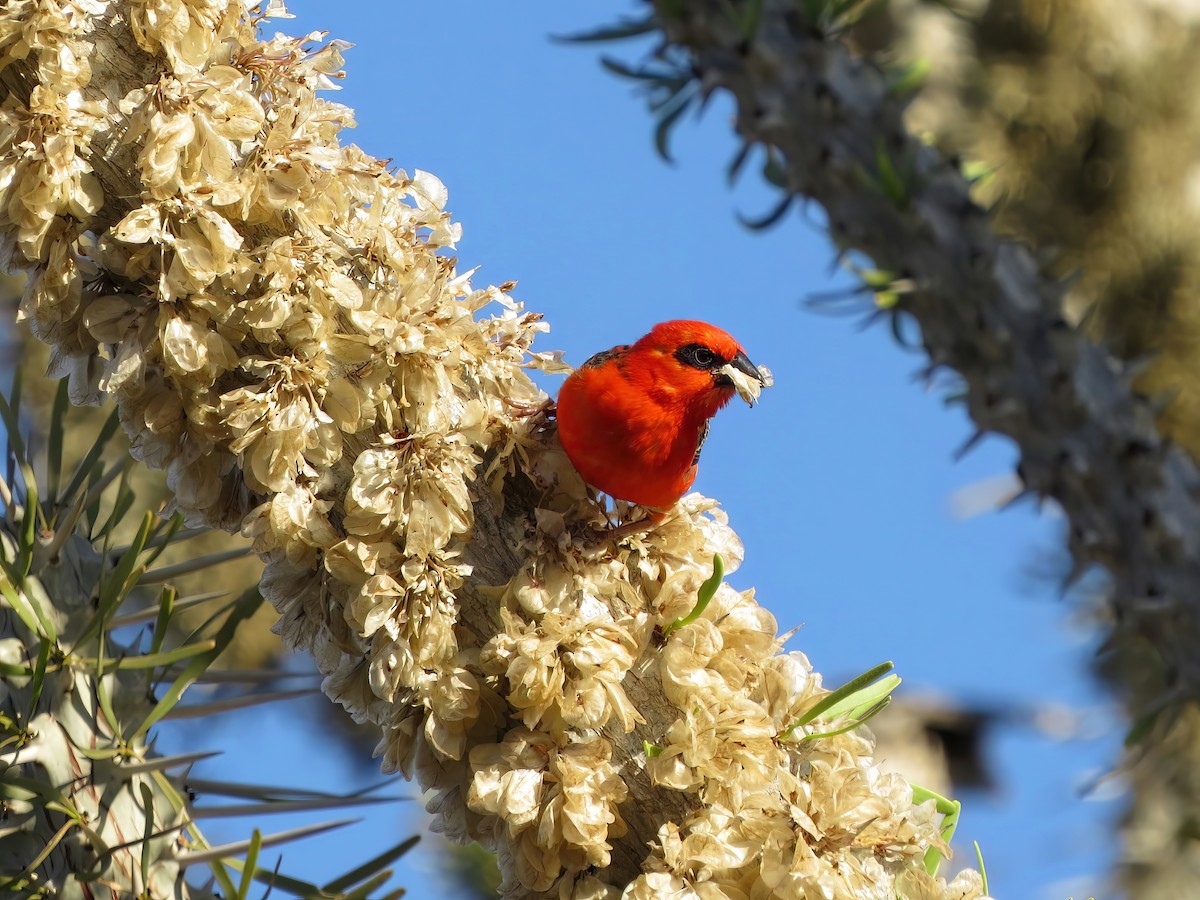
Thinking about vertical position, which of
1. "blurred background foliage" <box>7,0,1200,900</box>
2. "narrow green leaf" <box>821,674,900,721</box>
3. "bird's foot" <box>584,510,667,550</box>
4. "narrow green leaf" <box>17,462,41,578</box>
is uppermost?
"blurred background foliage" <box>7,0,1200,900</box>

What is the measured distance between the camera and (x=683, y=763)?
77.9 inches

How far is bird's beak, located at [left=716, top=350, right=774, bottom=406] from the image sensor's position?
256cm

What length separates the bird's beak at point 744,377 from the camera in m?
2.56

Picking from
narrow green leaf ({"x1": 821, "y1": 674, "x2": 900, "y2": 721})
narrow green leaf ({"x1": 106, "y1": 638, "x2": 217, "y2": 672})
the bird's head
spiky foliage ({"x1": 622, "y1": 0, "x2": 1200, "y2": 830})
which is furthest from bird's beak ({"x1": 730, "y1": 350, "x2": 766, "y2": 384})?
narrow green leaf ({"x1": 106, "y1": 638, "x2": 217, "y2": 672})

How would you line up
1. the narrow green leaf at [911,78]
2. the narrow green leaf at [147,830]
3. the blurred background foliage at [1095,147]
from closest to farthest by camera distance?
1. the narrow green leaf at [911,78]
2. the narrow green leaf at [147,830]
3. the blurred background foliage at [1095,147]

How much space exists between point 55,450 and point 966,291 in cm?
189

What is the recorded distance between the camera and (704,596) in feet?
6.67

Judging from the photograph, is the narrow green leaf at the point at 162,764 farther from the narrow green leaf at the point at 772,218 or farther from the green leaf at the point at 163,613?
the narrow green leaf at the point at 772,218

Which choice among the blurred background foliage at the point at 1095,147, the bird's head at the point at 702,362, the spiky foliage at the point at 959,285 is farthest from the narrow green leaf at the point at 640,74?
the blurred background foliage at the point at 1095,147

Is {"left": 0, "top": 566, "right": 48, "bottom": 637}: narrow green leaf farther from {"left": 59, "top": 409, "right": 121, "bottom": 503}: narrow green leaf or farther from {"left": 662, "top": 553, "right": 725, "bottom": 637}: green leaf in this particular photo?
{"left": 662, "top": 553, "right": 725, "bottom": 637}: green leaf

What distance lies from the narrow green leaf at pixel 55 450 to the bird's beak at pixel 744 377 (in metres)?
1.43

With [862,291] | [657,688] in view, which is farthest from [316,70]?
[657,688]

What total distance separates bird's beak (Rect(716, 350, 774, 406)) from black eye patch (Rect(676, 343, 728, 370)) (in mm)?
24

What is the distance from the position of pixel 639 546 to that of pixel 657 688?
272 millimetres
